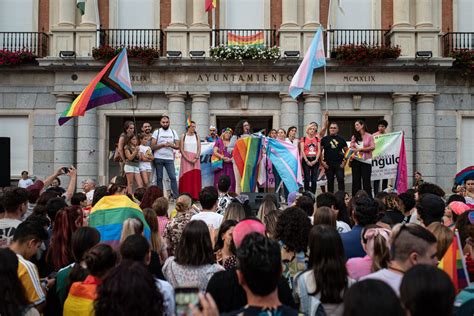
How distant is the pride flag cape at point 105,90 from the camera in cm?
1388

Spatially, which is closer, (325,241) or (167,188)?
(325,241)

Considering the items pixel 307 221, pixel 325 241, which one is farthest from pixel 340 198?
pixel 325 241

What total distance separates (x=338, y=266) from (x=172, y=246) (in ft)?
9.58

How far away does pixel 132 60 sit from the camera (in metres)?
21.7

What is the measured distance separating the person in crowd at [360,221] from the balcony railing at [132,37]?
1743cm

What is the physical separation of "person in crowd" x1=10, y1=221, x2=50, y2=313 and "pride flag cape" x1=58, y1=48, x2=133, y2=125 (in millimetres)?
8420

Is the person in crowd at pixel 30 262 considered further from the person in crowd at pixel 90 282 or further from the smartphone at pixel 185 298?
the smartphone at pixel 185 298

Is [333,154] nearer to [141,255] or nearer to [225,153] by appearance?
[225,153]

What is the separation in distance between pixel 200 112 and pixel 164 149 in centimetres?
700

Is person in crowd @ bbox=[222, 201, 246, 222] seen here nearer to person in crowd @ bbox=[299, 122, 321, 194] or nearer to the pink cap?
the pink cap

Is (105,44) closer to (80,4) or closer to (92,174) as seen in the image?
(80,4)

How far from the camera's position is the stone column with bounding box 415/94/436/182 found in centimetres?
2161

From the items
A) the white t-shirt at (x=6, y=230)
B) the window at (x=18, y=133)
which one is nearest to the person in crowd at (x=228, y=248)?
the white t-shirt at (x=6, y=230)

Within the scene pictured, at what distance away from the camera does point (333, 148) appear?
Answer: 567 inches
